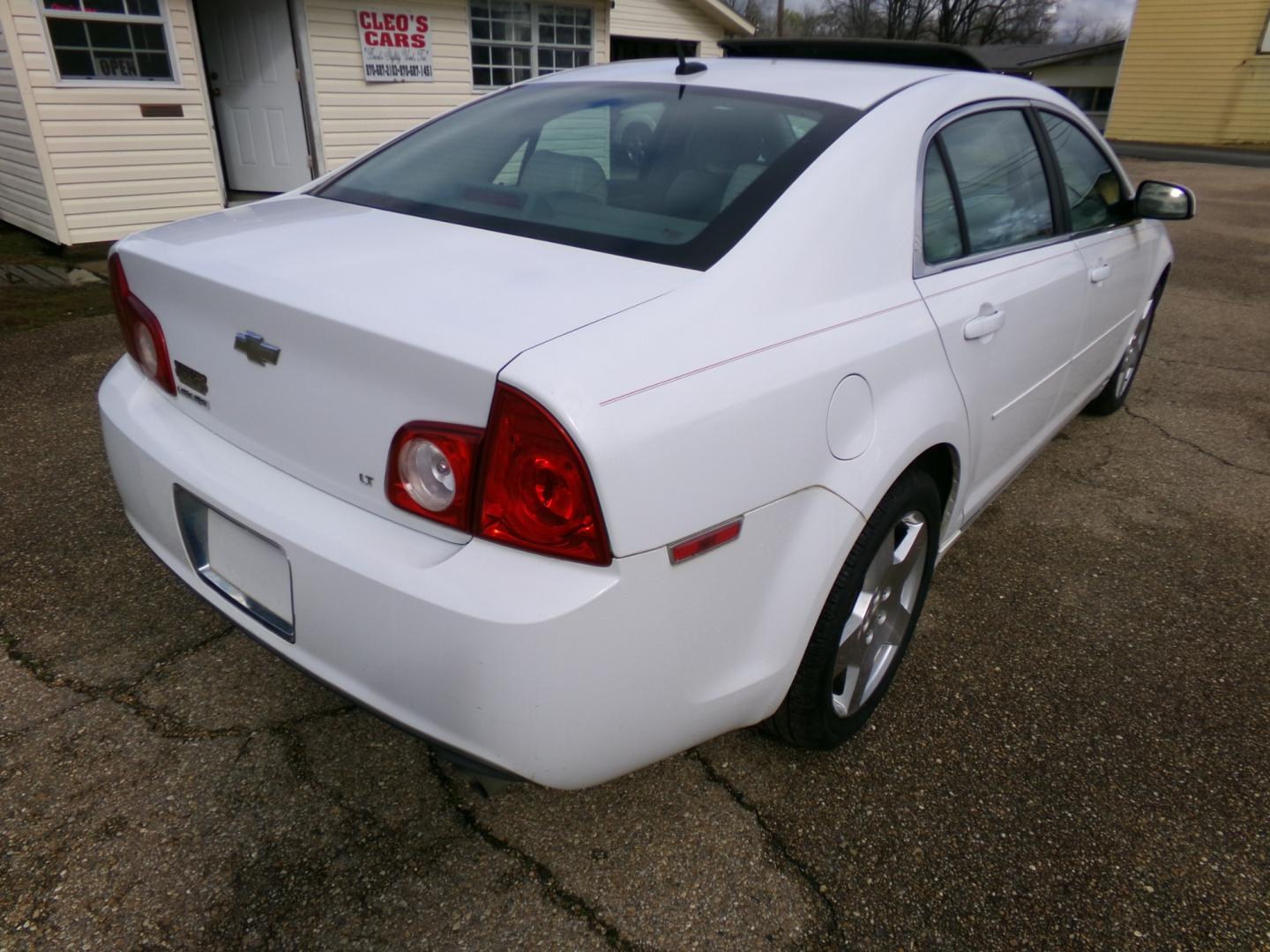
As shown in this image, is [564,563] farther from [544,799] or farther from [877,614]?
[877,614]

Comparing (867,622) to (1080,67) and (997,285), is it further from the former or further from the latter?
(1080,67)

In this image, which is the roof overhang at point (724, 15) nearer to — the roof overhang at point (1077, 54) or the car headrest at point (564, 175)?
the car headrest at point (564, 175)

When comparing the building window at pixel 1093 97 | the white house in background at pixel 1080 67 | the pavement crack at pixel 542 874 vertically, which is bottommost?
the building window at pixel 1093 97

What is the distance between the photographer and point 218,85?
938 centimetres

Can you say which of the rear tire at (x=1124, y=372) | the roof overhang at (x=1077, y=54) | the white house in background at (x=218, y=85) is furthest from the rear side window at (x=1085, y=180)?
the roof overhang at (x=1077, y=54)

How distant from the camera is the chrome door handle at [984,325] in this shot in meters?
2.12

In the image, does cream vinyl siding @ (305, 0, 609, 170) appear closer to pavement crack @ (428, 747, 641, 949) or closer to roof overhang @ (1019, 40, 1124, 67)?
pavement crack @ (428, 747, 641, 949)

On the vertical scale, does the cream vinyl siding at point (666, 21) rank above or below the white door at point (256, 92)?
above

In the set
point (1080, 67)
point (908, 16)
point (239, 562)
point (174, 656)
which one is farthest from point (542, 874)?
point (908, 16)

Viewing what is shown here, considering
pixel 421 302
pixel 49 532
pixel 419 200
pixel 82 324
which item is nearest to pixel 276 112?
pixel 82 324

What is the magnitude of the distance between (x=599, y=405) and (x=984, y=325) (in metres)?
1.29

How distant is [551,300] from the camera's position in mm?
1510

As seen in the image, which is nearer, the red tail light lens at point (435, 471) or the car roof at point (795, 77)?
the red tail light lens at point (435, 471)

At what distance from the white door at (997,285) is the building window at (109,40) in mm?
7800
